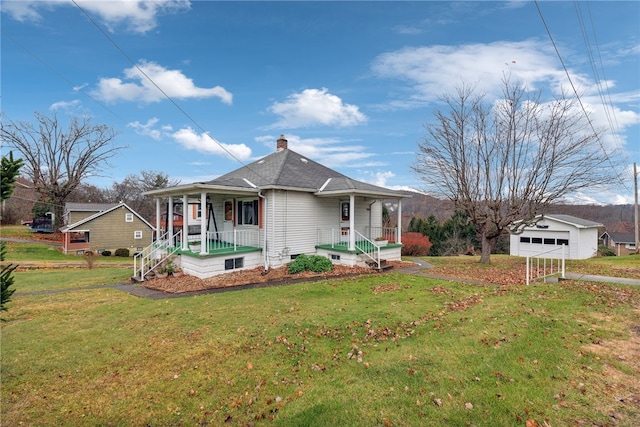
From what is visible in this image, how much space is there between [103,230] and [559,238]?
150ft

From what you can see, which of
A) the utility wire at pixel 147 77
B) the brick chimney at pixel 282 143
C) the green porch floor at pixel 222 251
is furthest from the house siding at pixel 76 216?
the utility wire at pixel 147 77

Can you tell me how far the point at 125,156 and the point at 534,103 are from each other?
4264cm

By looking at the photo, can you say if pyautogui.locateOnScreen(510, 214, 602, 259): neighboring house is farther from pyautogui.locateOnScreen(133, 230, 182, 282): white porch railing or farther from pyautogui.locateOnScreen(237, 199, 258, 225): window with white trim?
pyautogui.locateOnScreen(133, 230, 182, 282): white porch railing

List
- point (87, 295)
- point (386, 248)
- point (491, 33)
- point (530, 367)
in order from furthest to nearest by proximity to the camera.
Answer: point (386, 248) < point (491, 33) < point (87, 295) < point (530, 367)

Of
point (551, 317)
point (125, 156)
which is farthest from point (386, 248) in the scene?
point (125, 156)

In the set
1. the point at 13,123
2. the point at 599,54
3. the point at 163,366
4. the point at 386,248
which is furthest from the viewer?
the point at 13,123

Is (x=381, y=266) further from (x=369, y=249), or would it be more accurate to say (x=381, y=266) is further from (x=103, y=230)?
(x=103, y=230)

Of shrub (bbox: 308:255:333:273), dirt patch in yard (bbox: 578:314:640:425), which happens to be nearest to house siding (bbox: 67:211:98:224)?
shrub (bbox: 308:255:333:273)

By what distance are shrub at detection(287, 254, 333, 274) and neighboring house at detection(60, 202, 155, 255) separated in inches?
1086

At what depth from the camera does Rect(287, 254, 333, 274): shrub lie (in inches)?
522

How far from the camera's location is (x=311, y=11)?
1355cm

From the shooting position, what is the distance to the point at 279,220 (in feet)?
45.6

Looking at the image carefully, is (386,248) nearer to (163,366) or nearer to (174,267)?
(174,267)

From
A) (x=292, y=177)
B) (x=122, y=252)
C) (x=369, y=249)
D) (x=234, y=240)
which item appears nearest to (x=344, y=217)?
(x=369, y=249)
